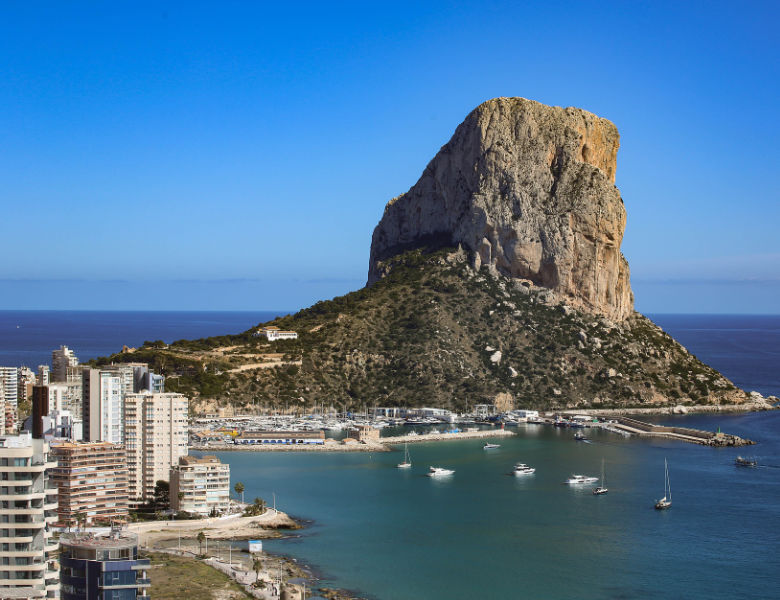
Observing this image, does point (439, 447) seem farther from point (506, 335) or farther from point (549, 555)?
point (549, 555)

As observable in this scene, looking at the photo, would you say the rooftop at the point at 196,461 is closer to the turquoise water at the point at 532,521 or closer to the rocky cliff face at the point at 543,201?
the turquoise water at the point at 532,521

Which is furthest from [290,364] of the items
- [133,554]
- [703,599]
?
[133,554]

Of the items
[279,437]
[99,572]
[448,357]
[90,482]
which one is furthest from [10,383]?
[99,572]

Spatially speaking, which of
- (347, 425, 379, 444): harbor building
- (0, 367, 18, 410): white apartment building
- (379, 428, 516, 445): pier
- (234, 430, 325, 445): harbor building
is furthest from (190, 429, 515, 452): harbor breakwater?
(0, 367, 18, 410): white apartment building

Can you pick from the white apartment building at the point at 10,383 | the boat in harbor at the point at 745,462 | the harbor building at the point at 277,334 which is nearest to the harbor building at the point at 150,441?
the white apartment building at the point at 10,383

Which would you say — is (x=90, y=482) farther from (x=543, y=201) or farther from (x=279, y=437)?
(x=543, y=201)

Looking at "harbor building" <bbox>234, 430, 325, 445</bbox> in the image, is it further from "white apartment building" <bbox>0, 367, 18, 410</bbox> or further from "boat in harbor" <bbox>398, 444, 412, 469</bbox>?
"white apartment building" <bbox>0, 367, 18, 410</bbox>
